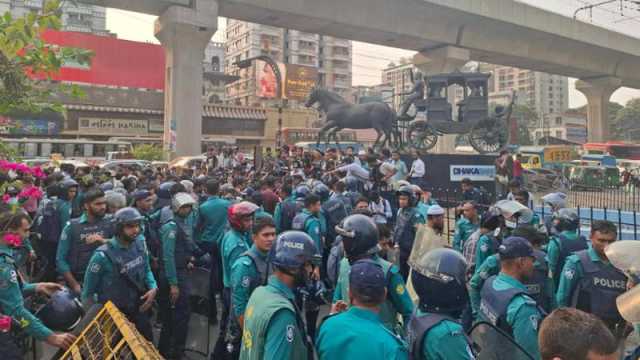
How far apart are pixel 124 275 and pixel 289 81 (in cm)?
5265

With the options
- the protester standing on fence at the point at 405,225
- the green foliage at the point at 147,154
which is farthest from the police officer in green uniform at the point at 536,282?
the green foliage at the point at 147,154

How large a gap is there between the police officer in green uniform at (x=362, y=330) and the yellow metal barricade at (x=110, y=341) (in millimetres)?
834

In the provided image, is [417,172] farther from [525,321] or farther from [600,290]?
[525,321]

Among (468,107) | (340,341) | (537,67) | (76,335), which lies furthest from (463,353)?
(537,67)

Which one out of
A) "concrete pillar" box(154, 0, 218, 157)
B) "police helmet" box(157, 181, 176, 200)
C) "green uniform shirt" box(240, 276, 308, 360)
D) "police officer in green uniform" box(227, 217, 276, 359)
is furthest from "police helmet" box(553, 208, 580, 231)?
"concrete pillar" box(154, 0, 218, 157)

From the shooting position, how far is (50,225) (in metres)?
6.09

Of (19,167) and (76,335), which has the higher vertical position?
(19,167)

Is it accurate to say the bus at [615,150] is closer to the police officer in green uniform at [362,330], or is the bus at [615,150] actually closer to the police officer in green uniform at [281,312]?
the police officer in green uniform at [281,312]

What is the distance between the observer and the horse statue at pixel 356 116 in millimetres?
16766

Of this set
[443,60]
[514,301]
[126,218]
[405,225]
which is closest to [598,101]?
[443,60]

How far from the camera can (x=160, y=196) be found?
6.80 m

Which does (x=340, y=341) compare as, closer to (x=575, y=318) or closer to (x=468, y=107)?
(x=575, y=318)

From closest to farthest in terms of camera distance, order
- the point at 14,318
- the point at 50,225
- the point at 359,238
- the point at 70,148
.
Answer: the point at 14,318, the point at 359,238, the point at 50,225, the point at 70,148

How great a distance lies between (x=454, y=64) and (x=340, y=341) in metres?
27.5
